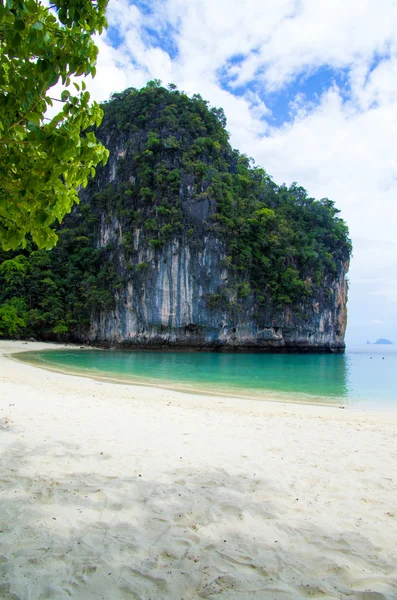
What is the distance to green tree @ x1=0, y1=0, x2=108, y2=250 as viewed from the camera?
1.97 meters

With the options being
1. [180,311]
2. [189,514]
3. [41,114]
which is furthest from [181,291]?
[41,114]

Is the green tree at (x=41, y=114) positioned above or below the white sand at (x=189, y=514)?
above

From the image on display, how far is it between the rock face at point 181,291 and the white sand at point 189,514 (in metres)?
31.3

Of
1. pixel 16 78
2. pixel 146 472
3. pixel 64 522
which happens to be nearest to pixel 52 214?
pixel 16 78

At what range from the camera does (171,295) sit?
36.2 metres

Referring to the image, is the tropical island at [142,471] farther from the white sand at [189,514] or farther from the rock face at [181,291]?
the rock face at [181,291]

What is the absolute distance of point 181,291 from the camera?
36.2 metres

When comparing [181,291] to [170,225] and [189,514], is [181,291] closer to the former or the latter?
[170,225]

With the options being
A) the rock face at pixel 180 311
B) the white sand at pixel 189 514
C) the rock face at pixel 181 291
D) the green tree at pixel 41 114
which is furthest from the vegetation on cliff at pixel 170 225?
the green tree at pixel 41 114

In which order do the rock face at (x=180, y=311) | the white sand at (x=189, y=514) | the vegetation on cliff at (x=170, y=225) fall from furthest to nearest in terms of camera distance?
the vegetation on cliff at (x=170, y=225) → the rock face at (x=180, y=311) → the white sand at (x=189, y=514)

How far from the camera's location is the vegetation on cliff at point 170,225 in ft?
121

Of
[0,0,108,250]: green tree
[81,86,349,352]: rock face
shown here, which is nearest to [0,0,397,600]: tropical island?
[0,0,108,250]: green tree

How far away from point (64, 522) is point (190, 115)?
44.4 m

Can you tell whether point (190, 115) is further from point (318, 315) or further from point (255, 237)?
point (318, 315)
